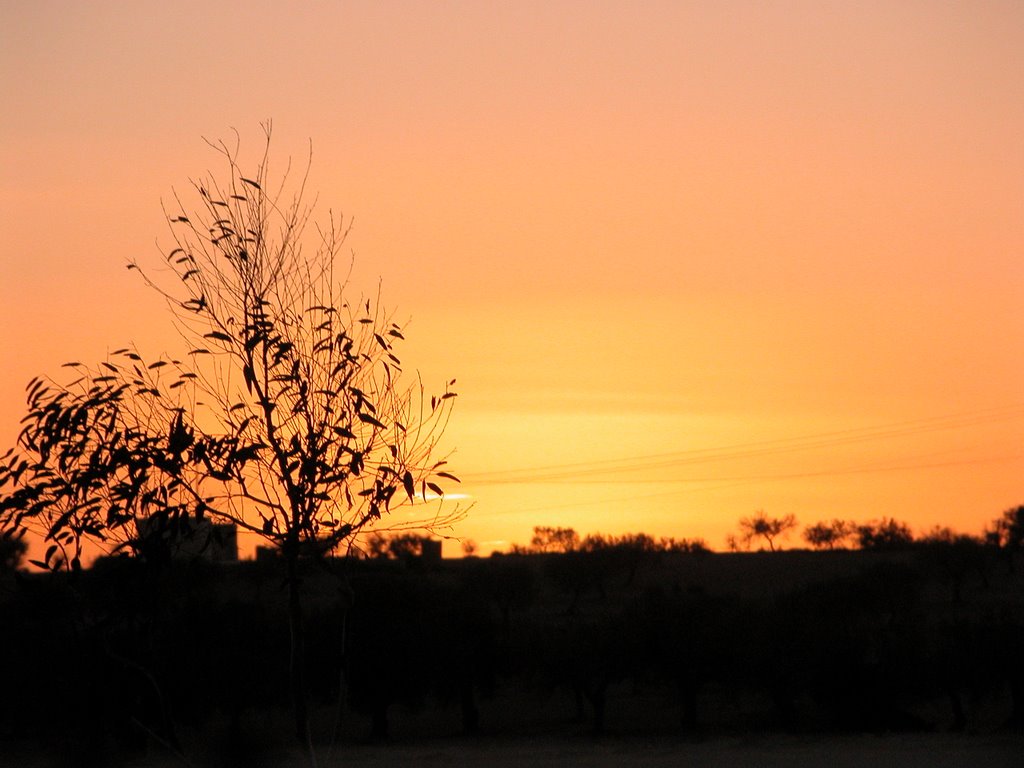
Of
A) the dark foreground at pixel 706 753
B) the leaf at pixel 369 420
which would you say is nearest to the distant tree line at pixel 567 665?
the dark foreground at pixel 706 753

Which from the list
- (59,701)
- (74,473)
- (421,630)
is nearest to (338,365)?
(74,473)

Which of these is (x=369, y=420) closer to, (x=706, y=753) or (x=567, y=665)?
(x=706, y=753)

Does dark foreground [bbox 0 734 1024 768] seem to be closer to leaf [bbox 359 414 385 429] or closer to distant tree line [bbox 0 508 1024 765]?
distant tree line [bbox 0 508 1024 765]

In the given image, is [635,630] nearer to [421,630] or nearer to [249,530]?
[421,630]

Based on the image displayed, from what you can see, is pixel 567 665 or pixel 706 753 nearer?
pixel 706 753

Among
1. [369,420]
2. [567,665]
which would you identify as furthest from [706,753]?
[369,420]

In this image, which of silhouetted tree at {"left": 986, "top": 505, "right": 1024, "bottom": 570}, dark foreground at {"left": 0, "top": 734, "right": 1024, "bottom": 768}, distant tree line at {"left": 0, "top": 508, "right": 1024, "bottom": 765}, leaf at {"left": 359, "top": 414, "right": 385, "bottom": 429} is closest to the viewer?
leaf at {"left": 359, "top": 414, "right": 385, "bottom": 429}

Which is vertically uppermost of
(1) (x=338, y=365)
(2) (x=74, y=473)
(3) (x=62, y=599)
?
(1) (x=338, y=365)

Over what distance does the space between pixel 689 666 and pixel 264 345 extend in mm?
34084

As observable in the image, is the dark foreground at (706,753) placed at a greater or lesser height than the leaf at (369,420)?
lesser

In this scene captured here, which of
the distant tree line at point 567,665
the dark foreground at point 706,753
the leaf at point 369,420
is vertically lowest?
the dark foreground at point 706,753

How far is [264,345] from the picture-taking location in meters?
9.30

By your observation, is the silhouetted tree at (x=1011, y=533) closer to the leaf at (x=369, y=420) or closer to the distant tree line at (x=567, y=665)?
the distant tree line at (x=567, y=665)

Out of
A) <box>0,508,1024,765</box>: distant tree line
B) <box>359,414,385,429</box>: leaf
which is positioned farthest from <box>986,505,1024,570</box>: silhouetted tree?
<box>359,414,385,429</box>: leaf
